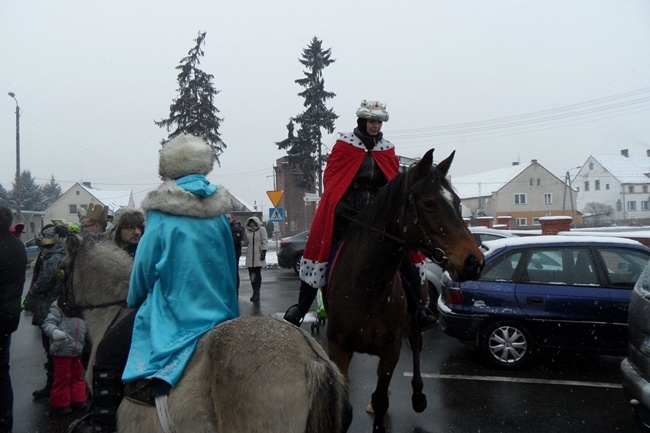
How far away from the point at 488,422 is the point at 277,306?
6.93 m

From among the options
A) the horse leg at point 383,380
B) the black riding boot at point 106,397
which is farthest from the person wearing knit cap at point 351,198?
the black riding boot at point 106,397

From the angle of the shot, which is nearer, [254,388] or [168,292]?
[254,388]

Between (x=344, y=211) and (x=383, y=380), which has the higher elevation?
(x=344, y=211)

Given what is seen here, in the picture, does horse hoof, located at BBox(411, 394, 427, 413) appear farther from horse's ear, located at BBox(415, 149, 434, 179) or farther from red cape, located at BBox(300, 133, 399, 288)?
horse's ear, located at BBox(415, 149, 434, 179)

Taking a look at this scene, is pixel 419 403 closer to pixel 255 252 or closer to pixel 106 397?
pixel 106 397

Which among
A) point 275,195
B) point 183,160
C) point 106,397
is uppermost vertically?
point 275,195

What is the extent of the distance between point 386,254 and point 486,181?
68.6m

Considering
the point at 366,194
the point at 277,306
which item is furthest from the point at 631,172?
the point at 366,194

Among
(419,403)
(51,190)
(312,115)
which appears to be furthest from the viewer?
(51,190)

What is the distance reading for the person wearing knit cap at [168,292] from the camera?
217cm

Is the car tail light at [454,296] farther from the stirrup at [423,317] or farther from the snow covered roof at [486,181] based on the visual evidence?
the snow covered roof at [486,181]

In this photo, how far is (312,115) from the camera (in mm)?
26766

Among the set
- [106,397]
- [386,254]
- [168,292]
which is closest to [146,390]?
[106,397]

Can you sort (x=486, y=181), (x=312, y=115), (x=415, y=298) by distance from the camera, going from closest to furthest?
(x=415, y=298)
(x=312, y=115)
(x=486, y=181)
